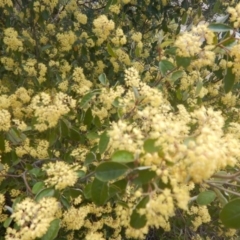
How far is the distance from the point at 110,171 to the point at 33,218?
314 millimetres

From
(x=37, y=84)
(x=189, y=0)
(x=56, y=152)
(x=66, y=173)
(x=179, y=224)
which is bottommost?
(x=179, y=224)

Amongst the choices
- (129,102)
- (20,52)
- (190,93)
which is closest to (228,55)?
(129,102)

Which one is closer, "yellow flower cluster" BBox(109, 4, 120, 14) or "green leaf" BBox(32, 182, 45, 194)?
"green leaf" BBox(32, 182, 45, 194)

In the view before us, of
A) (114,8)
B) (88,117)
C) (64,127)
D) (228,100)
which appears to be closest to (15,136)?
(64,127)

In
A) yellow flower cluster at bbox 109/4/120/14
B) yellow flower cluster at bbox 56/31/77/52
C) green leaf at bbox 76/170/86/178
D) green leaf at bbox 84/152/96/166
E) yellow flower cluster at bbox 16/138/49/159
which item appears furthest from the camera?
yellow flower cluster at bbox 56/31/77/52

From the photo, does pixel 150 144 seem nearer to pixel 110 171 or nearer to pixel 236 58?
pixel 110 171

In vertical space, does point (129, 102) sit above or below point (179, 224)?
above

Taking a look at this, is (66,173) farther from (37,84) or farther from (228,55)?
(37,84)

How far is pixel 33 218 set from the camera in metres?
1.31

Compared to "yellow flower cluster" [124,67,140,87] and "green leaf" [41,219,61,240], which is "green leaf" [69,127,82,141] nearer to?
"yellow flower cluster" [124,67,140,87]

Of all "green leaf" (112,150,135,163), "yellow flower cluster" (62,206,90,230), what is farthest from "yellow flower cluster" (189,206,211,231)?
"green leaf" (112,150,135,163)

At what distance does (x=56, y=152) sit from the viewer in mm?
2273

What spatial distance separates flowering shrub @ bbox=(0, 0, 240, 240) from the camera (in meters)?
1.17

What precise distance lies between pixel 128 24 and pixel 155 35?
41 centimetres
